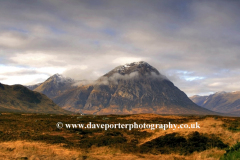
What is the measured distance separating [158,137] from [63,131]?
61.6 ft

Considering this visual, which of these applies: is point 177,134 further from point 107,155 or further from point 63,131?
point 63,131

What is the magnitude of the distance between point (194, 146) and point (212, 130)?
19.3 feet

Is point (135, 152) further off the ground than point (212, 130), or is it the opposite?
point (212, 130)

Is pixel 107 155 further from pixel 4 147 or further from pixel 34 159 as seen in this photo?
pixel 4 147

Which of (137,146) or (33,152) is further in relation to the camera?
(137,146)

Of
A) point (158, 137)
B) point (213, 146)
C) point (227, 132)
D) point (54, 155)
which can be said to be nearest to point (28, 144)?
point (54, 155)

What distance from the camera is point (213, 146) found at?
27.5 meters

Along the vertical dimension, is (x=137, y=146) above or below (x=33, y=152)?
below

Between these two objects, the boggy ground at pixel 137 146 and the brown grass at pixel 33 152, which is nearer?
the brown grass at pixel 33 152

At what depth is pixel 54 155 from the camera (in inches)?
955

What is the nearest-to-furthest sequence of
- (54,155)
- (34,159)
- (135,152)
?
(34,159) → (54,155) → (135,152)

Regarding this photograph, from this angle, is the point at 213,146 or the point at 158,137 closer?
the point at 213,146

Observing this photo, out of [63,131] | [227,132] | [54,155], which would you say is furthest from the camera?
[63,131]

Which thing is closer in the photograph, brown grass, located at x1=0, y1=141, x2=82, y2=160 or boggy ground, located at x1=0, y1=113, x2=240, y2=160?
brown grass, located at x1=0, y1=141, x2=82, y2=160
